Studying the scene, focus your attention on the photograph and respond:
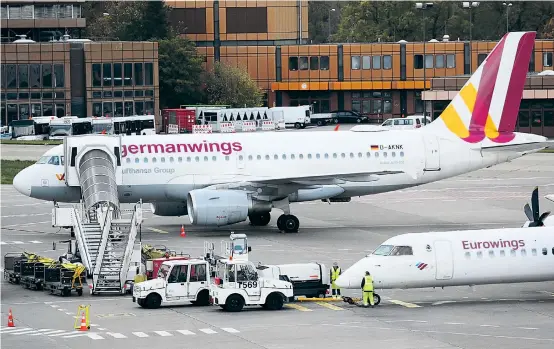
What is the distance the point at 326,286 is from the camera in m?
46.3

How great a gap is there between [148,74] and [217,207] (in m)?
75.8

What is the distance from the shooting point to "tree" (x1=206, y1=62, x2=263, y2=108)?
142 metres

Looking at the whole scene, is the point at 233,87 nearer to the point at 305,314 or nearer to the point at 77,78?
the point at 77,78

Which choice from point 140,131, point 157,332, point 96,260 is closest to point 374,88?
point 140,131

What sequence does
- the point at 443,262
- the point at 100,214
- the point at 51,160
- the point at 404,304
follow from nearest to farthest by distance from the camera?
1. the point at 443,262
2. the point at 404,304
3. the point at 100,214
4. the point at 51,160

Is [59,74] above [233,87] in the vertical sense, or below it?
above

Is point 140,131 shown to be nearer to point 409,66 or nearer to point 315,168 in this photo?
point 409,66

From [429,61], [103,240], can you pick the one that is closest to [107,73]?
[429,61]

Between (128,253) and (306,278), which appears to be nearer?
(306,278)

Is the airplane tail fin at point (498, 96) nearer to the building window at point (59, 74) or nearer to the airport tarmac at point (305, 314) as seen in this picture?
the airport tarmac at point (305, 314)

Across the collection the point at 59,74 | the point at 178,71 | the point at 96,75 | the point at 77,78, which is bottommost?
the point at 77,78

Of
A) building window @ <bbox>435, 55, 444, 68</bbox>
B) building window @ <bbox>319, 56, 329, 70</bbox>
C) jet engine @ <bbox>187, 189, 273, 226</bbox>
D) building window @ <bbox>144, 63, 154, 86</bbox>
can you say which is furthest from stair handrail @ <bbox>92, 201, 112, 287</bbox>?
building window @ <bbox>319, 56, 329, 70</bbox>

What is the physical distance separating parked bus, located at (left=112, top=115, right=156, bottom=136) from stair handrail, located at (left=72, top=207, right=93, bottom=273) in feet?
225

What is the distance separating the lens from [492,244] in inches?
1769
